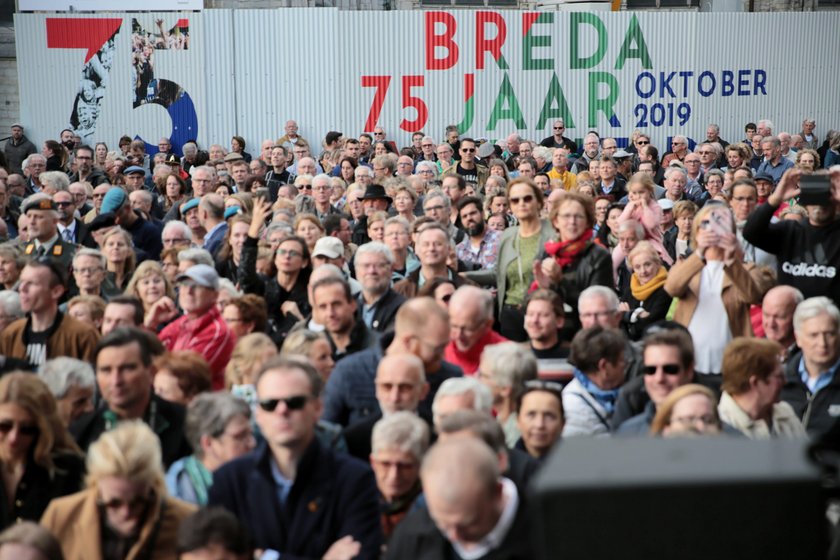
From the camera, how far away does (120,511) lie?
4.59 meters

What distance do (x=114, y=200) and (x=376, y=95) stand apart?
1024 centimetres

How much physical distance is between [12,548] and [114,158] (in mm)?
14740

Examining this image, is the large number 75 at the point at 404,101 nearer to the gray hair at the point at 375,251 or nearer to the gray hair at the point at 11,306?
the gray hair at the point at 375,251

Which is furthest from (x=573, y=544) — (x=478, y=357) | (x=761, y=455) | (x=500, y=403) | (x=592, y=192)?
(x=592, y=192)

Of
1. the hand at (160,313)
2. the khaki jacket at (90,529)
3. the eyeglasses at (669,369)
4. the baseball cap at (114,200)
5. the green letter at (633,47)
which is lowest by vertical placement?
the khaki jacket at (90,529)

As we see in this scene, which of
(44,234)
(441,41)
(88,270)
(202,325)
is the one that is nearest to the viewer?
(202,325)

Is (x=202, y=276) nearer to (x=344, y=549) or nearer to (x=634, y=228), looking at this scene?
(x=344, y=549)

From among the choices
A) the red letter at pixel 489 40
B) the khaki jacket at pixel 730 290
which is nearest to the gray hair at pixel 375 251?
the khaki jacket at pixel 730 290

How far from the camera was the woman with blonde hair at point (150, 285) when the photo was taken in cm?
874

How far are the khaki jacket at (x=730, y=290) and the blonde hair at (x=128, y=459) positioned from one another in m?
4.27

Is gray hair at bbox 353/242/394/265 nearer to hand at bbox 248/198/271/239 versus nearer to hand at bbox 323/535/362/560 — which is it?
hand at bbox 248/198/271/239

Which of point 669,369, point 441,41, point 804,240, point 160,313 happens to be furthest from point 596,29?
point 669,369

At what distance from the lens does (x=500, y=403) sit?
631cm

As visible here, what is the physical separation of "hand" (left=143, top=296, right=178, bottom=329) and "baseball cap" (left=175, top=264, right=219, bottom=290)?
0.43 m
